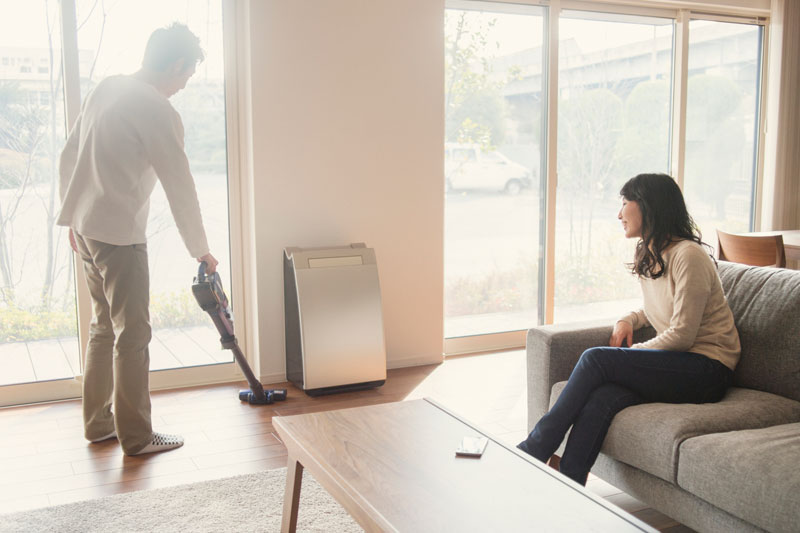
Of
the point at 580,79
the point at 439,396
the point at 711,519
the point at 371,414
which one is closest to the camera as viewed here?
the point at 711,519

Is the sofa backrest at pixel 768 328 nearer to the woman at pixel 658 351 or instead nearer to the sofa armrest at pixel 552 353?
the woman at pixel 658 351

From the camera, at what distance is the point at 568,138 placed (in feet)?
15.5

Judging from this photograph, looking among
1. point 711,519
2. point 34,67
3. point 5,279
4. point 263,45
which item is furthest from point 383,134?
point 711,519

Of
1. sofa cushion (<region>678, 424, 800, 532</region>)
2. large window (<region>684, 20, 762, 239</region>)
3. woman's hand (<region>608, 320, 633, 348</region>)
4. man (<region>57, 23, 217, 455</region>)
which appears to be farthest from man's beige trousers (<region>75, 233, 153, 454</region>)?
large window (<region>684, 20, 762, 239</region>)

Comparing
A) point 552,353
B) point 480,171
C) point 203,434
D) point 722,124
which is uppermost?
point 722,124

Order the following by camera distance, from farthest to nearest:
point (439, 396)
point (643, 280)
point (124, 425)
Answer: point (439, 396)
point (124, 425)
point (643, 280)

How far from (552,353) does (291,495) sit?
1023mm

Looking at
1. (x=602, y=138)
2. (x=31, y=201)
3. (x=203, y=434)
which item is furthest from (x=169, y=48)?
(x=602, y=138)

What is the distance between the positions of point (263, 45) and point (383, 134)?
2.53ft

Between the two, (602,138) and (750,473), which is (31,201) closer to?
(750,473)

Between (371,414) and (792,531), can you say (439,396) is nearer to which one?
(371,414)

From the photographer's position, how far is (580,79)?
4719mm

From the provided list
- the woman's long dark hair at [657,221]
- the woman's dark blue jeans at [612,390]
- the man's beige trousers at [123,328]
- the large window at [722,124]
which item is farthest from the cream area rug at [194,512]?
the large window at [722,124]

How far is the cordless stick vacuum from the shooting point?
3133mm
